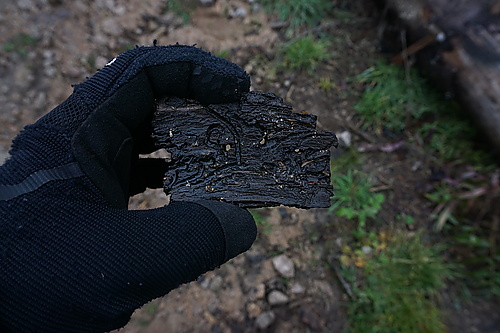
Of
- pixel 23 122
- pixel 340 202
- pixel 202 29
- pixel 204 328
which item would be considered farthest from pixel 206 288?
pixel 202 29

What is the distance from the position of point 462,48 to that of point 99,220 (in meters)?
2.97

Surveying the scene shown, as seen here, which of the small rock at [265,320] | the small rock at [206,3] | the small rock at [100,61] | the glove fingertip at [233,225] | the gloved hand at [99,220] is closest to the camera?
→ the gloved hand at [99,220]

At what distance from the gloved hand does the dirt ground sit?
42.4 inches

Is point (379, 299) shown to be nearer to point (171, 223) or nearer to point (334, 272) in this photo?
point (334, 272)

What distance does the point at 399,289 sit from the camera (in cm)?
264

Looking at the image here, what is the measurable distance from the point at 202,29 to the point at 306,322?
2467 millimetres

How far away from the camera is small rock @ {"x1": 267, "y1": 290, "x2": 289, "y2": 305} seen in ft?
8.09

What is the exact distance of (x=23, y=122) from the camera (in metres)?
2.63

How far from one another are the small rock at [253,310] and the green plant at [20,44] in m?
2.53

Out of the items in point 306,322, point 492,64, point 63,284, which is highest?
point 492,64

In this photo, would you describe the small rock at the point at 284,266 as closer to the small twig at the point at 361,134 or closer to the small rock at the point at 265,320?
the small rock at the point at 265,320

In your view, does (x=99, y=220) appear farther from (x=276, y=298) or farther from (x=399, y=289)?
(x=399, y=289)

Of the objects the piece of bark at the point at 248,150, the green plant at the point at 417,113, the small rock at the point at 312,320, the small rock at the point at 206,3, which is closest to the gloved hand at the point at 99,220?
the piece of bark at the point at 248,150

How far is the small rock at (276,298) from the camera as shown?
8.09ft
